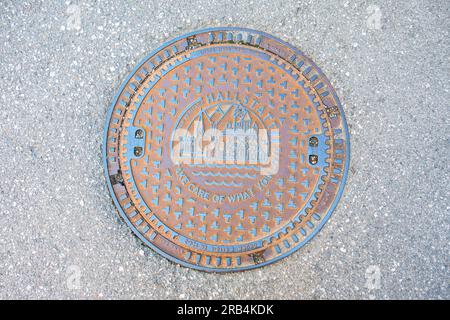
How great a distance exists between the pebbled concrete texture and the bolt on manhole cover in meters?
0.10

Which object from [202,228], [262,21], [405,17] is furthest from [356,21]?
[202,228]

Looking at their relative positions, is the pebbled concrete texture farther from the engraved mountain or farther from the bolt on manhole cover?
the engraved mountain

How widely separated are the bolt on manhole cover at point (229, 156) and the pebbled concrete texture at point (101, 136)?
101 mm

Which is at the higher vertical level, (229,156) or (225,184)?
(229,156)

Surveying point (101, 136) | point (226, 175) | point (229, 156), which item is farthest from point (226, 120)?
point (101, 136)

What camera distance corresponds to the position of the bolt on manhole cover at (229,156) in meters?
2.13

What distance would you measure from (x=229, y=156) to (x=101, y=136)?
76cm

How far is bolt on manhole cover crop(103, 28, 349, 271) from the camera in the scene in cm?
213

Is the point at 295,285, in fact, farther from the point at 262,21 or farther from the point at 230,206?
the point at 262,21

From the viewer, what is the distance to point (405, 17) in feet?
7.45

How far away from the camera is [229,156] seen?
84.1 inches

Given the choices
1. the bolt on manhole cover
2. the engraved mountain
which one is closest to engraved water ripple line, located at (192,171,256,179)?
the bolt on manhole cover

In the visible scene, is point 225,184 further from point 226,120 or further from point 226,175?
point 226,120

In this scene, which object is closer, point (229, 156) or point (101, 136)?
point (229, 156)
